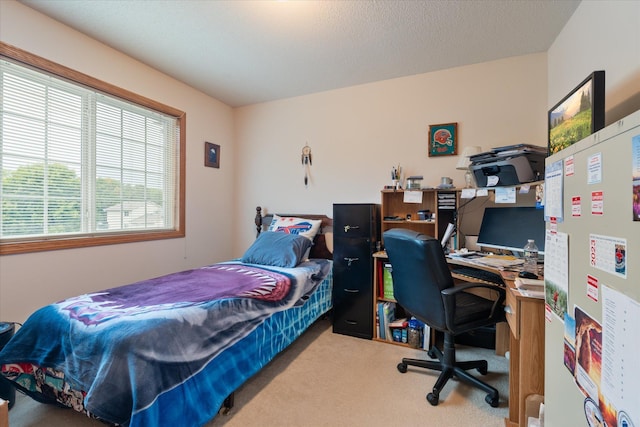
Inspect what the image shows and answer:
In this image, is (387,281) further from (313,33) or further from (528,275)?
(313,33)

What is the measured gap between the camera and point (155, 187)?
117 inches

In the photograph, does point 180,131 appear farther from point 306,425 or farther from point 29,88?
point 306,425

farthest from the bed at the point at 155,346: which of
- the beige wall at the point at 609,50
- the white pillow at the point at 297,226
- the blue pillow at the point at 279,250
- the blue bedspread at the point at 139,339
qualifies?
the beige wall at the point at 609,50

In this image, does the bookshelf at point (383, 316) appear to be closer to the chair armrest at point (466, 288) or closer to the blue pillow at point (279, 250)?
the blue pillow at point (279, 250)

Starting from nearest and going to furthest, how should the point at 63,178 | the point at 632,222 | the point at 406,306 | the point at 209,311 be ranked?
1. the point at 632,222
2. the point at 209,311
3. the point at 406,306
4. the point at 63,178

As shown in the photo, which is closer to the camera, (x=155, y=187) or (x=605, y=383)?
(x=605, y=383)

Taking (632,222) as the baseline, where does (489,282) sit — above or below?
below

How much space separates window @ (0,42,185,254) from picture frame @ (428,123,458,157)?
106 inches

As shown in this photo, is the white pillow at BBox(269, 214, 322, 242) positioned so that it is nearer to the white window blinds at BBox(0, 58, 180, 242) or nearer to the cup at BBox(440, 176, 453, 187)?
the white window blinds at BBox(0, 58, 180, 242)

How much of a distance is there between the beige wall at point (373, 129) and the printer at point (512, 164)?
0.54 m

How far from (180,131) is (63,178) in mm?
1193

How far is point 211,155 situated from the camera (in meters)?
3.47

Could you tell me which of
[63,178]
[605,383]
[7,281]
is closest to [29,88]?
[63,178]

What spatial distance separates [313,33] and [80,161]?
7.15 feet
